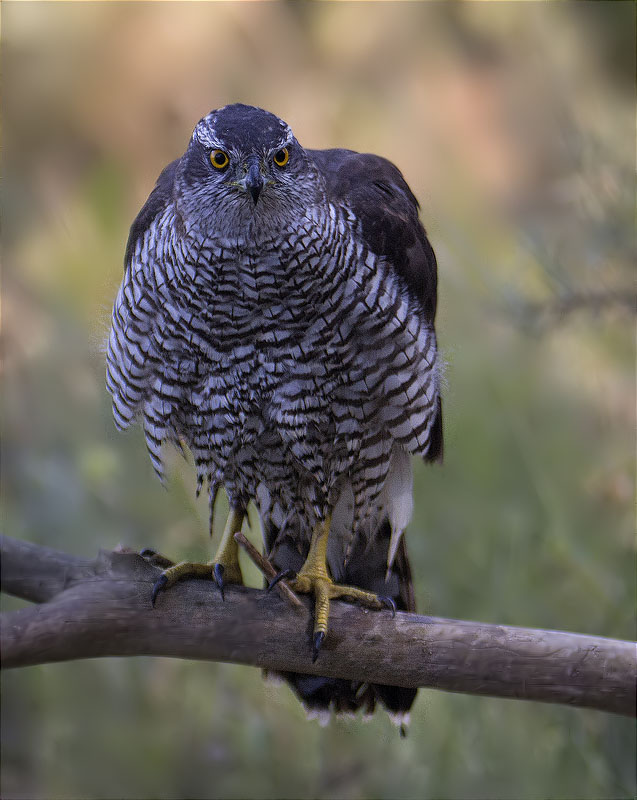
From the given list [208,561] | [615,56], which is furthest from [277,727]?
[615,56]

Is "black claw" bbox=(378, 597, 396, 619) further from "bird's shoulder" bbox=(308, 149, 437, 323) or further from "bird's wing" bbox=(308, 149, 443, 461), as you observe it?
"bird's shoulder" bbox=(308, 149, 437, 323)

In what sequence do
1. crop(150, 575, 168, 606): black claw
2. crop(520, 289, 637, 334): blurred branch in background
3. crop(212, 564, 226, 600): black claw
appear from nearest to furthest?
crop(150, 575, 168, 606): black claw, crop(212, 564, 226, 600): black claw, crop(520, 289, 637, 334): blurred branch in background

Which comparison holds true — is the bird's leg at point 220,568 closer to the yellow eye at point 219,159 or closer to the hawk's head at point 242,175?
the hawk's head at point 242,175

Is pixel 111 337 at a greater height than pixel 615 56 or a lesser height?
lesser

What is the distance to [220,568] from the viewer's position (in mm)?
1963

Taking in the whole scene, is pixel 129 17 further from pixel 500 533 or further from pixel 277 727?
pixel 277 727

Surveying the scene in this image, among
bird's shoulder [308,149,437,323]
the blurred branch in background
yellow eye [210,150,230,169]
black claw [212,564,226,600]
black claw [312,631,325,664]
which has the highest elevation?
the blurred branch in background

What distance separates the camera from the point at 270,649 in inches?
70.5

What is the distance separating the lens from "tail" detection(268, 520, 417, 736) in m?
2.28

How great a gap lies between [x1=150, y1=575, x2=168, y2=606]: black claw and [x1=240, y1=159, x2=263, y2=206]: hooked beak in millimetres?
822

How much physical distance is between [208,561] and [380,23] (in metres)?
3.71

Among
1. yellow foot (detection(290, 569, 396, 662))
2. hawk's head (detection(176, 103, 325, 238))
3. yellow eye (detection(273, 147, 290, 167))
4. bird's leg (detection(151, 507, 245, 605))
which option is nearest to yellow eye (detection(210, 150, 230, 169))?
hawk's head (detection(176, 103, 325, 238))

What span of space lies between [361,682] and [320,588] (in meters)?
0.32

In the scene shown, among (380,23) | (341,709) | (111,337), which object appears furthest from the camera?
(380,23)
